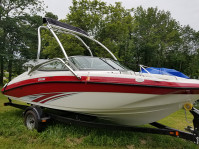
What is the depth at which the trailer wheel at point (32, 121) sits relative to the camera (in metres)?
3.39

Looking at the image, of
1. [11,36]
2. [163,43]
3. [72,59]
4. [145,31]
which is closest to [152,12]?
[145,31]

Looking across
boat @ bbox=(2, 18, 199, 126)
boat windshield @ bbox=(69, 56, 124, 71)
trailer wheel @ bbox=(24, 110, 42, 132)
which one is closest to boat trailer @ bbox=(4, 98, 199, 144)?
trailer wheel @ bbox=(24, 110, 42, 132)

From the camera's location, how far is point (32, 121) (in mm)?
3648

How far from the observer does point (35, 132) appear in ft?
10.9

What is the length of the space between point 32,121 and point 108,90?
2168 mm

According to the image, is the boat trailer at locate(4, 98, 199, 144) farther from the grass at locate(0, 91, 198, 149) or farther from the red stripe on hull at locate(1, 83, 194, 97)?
the red stripe on hull at locate(1, 83, 194, 97)

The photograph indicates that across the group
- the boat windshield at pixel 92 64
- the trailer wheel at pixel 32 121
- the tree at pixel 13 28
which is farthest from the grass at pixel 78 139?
the tree at pixel 13 28

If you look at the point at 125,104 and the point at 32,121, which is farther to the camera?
the point at 32,121

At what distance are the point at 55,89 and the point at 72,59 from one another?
0.75 metres

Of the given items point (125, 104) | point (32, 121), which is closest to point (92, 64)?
point (125, 104)

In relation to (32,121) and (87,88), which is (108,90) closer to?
(87,88)

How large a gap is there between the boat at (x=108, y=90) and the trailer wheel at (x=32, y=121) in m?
0.28

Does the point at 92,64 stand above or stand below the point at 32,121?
above

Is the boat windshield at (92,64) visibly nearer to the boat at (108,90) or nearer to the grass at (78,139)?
the boat at (108,90)
